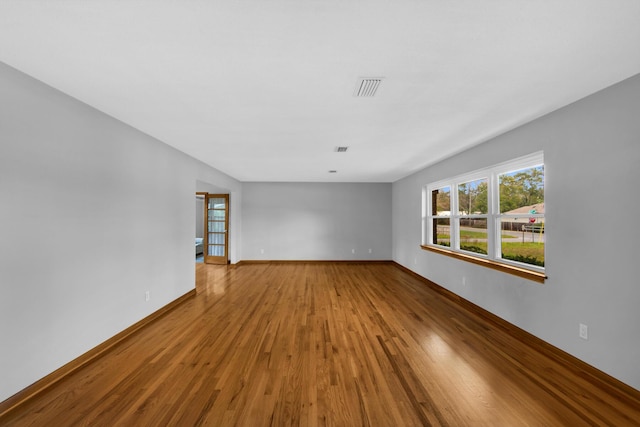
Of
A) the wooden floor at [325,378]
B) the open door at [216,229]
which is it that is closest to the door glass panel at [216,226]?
the open door at [216,229]

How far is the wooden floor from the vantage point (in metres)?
1.76

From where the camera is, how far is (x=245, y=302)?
4.17 meters

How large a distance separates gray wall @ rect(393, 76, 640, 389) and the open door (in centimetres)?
639

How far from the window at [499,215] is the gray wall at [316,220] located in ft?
8.86

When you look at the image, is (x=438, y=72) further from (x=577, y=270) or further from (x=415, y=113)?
(x=577, y=270)

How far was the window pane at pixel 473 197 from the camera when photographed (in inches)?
152

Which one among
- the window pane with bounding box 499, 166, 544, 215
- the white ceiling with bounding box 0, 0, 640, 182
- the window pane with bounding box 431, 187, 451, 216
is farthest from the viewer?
the window pane with bounding box 431, 187, 451, 216

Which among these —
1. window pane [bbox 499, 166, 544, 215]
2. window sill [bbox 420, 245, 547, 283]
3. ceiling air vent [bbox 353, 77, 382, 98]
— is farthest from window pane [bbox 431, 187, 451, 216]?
ceiling air vent [bbox 353, 77, 382, 98]

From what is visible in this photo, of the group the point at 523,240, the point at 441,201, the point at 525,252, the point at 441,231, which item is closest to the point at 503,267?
the point at 525,252

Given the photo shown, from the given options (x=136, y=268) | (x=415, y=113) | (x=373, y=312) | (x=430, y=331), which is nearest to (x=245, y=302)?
(x=136, y=268)

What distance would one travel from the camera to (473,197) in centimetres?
413

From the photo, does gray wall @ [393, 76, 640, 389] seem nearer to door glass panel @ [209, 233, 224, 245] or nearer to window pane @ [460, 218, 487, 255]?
window pane @ [460, 218, 487, 255]

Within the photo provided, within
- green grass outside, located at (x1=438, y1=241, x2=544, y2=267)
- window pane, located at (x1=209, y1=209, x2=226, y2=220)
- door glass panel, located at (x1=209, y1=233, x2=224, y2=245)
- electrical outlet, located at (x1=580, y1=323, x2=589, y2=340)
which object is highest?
window pane, located at (x1=209, y1=209, x2=226, y2=220)

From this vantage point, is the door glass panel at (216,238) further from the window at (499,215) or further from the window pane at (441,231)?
the window at (499,215)
